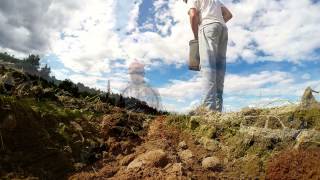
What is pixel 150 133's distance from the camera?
15.8 feet

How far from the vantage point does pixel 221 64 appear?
24.2 feet

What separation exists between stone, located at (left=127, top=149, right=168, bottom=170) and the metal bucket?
3807 millimetres

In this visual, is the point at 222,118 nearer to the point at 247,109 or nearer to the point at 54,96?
the point at 247,109

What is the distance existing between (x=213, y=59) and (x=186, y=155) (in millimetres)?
3208

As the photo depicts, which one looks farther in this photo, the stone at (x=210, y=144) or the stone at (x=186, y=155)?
the stone at (x=210, y=144)

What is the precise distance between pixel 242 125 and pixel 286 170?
1.00 m

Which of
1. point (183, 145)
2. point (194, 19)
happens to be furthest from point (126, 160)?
point (194, 19)

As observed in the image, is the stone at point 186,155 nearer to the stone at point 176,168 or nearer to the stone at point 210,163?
the stone at point 210,163

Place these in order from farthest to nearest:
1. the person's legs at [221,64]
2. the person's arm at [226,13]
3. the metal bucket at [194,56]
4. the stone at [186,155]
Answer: the person's arm at [226,13] → the metal bucket at [194,56] → the person's legs at [221,64] → the stone at [186,155]

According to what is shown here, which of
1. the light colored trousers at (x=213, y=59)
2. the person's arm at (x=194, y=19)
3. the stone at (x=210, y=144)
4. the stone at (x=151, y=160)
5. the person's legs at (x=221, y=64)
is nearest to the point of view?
the stone at (x=151, y=160)

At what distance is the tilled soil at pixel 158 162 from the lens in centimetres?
370

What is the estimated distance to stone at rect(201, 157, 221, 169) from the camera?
4.02 m

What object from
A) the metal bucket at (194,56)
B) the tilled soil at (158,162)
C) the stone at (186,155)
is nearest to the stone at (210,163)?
the tilled soil at (158,162)

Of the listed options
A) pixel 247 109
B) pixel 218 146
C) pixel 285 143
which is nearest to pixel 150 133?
pixel 218 146
